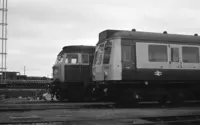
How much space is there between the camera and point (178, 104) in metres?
15.4

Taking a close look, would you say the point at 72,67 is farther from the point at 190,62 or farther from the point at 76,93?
the point at 190,62

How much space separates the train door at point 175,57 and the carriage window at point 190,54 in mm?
316

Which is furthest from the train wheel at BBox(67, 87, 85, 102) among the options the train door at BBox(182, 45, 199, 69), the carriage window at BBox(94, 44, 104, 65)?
the train door at BBox(182, 45, 199, 69)

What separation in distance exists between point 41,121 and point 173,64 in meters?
8.43

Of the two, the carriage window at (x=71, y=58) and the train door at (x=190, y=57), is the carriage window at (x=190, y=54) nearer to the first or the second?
the train door at (x=190, y=57)

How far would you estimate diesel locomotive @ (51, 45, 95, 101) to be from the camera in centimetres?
1891

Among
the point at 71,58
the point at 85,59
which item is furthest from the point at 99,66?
the point at 71,58

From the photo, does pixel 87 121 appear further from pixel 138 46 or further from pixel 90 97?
pixel 90 97

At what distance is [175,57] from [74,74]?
22.1ft

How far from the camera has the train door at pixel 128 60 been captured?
556 inches

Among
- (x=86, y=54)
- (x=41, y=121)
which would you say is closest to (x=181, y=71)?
(x=86, y=54)

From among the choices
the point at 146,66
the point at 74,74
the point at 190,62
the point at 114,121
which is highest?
the point at 190,62

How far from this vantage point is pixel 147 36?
14930 millimetres

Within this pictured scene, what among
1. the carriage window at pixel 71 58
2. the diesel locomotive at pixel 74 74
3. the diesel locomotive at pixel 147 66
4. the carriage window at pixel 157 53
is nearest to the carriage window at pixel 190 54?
the diesel locomotive at pixel 147 66
